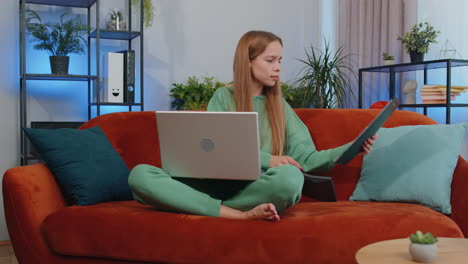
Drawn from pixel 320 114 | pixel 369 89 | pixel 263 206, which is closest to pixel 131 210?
pixel 263 206

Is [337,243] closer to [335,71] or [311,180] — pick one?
[311,180]

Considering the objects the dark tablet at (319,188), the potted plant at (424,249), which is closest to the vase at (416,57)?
the dark tablet at (319,188)

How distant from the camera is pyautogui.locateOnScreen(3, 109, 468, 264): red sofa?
181 cm

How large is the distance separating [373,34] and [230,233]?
2.67m

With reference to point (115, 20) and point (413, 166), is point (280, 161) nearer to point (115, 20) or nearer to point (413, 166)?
point (413, 166)

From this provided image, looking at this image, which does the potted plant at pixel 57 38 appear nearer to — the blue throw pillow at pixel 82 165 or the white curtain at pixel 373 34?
the blue throw pillow at pixel 82 165

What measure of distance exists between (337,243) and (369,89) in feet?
8.00

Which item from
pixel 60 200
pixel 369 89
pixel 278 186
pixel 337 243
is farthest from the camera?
pixel 369 89

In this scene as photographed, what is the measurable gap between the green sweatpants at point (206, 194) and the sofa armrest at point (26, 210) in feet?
1.16

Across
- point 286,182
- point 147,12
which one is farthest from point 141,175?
point 147,12

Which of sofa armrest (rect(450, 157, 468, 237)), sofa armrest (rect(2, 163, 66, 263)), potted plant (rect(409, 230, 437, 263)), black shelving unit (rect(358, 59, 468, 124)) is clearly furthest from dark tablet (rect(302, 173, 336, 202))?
black shelving unit (rect(358, 59, 468, 124))

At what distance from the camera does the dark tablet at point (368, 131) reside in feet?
6.06

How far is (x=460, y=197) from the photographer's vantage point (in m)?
2.14

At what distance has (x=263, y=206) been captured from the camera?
6.20 feet
